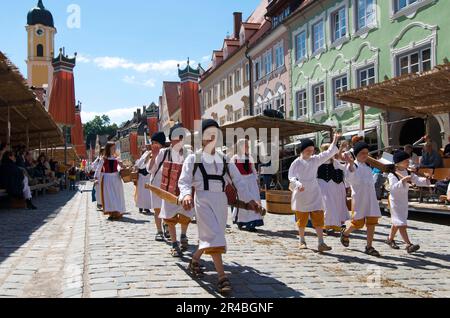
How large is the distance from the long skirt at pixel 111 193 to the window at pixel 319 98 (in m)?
14.9

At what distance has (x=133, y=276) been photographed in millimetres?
5359

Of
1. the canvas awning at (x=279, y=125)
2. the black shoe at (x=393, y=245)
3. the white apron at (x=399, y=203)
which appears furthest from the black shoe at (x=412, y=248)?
the canvas awning at (x=279, y=125)

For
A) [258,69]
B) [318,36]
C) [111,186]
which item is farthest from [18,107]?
[258,69]

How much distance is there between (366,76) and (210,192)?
17.3 m

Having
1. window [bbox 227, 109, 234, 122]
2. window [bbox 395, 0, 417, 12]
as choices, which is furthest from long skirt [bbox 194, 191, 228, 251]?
window [bbox 227, 109, 234, 122]

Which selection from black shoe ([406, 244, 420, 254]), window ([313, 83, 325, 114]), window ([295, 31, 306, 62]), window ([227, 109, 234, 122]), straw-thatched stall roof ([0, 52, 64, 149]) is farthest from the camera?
window ([227, 109, 234, 122])

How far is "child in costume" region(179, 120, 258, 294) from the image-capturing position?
16.5 feet

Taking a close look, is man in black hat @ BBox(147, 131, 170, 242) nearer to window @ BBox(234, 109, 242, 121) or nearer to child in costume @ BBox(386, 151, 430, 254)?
child in costume @ BBox(386, 151, 430, 254)

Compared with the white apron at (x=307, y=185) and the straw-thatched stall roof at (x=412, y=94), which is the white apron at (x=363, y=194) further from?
the straw-thatched stall roof at (x=412, y=94)

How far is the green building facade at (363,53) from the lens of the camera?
17.4 metres

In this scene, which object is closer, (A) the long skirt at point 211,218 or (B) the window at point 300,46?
(A) the long skirt at point 211,218

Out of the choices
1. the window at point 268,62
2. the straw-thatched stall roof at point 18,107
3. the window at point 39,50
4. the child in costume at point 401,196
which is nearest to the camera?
the child in costume at point 401,196

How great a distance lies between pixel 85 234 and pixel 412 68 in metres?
13.9
